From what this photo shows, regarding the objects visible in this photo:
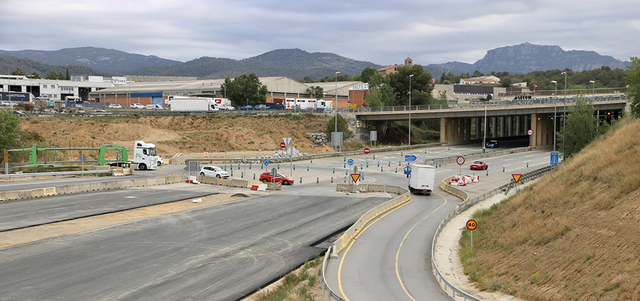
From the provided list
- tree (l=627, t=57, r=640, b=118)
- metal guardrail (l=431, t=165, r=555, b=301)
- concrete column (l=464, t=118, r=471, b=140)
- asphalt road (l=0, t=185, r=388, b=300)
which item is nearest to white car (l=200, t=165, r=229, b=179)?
asphalt road (l=0, t=185, r=388, b=300)

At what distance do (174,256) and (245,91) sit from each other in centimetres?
9092

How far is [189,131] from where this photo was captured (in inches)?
3433

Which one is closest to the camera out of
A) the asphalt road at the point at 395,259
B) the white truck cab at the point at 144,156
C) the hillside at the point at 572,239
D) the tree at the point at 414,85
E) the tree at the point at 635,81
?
the hillside at the point at 572,239

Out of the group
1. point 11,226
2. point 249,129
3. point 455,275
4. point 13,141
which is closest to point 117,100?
point 249,129

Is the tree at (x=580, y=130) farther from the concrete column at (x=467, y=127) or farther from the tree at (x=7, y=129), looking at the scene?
the tree at (x=7, y=129)

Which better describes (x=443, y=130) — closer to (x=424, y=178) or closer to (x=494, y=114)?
(x=494, y=114)

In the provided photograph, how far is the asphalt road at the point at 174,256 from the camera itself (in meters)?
18.1

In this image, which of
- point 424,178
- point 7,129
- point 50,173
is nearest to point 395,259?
point 424,178

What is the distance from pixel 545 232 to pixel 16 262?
2209 cm

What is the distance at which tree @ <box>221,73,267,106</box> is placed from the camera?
4363 inches

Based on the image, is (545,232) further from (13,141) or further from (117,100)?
(117,100)

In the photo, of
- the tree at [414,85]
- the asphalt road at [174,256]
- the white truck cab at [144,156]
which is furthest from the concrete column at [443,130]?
the asphalt road at [174,256]

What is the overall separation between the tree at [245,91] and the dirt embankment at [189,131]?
19.9 metres

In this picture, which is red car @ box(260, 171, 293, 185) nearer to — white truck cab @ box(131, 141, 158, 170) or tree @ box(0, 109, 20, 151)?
white truck cab @ box(131, 141, 158, 170)
